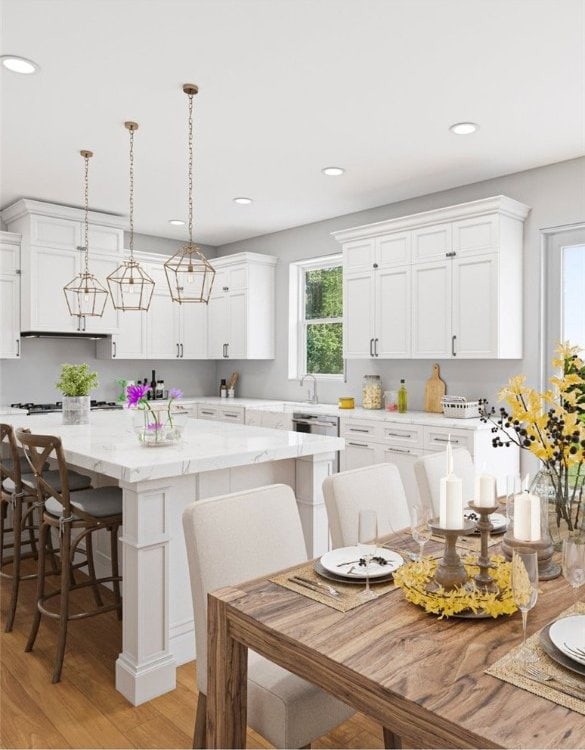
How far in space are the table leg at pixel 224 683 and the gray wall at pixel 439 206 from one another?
3.54m

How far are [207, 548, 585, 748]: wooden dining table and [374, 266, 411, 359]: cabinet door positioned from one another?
3.36 meters

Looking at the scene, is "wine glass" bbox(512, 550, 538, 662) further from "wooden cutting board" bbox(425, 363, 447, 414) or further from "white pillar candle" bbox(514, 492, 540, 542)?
"wooden cutting board" bbox(425, 363, 447, 414)

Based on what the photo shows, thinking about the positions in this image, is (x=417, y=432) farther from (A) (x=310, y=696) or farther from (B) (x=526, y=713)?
(B) (x=526, y=713)

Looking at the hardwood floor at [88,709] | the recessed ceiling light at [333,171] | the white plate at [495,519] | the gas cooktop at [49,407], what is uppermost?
the recessed ceiling light at [333,171]

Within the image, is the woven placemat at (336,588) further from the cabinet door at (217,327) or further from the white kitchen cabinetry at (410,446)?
the cabinet door at (217,327)

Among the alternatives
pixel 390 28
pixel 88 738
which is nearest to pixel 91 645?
pixel 88 738

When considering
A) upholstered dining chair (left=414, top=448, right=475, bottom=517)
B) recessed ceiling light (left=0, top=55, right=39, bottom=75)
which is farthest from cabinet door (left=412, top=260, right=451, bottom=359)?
recessed ceiling light (left=0, top=55, right=39, bottom=75)

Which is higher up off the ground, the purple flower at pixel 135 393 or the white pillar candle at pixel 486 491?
the purple flower at pixel 135 393

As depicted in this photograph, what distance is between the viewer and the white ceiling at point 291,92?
2445mm

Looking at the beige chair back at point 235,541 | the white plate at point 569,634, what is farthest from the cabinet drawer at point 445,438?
the white plate at point 569,634

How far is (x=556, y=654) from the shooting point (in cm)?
112

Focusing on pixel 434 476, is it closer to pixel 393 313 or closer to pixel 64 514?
pixel 64 514

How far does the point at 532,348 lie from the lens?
14.1ft

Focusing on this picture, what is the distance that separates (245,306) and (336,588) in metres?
4.91
